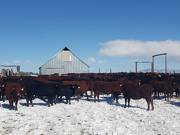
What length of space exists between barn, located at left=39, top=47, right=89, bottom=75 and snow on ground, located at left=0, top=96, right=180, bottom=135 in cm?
3920

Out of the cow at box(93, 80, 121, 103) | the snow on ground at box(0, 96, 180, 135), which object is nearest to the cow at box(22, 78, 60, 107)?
the snow on ground at box(0, 96, 180, 135)

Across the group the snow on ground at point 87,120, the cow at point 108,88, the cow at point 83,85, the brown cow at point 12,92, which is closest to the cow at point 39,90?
the snow on ground at point 87,120

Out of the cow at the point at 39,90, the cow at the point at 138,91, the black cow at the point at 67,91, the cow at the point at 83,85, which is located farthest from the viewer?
the cow at the point at 83,85

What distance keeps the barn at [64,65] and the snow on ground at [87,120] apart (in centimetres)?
3920

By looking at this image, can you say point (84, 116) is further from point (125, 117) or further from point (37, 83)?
point (37, 83)

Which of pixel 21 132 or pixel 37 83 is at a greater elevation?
pixel 37 83

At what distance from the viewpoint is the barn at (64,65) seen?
188 feet

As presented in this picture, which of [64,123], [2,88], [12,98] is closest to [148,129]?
[64,123]

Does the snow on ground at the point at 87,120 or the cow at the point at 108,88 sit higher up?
the cow at the point at 108,88

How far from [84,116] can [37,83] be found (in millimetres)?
4752

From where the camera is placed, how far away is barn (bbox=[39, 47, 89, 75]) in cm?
5725

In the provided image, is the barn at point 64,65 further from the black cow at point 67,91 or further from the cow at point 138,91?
the cow at point 138,91

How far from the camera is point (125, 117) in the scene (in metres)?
14.6

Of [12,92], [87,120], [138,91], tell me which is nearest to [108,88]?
[138,91]
